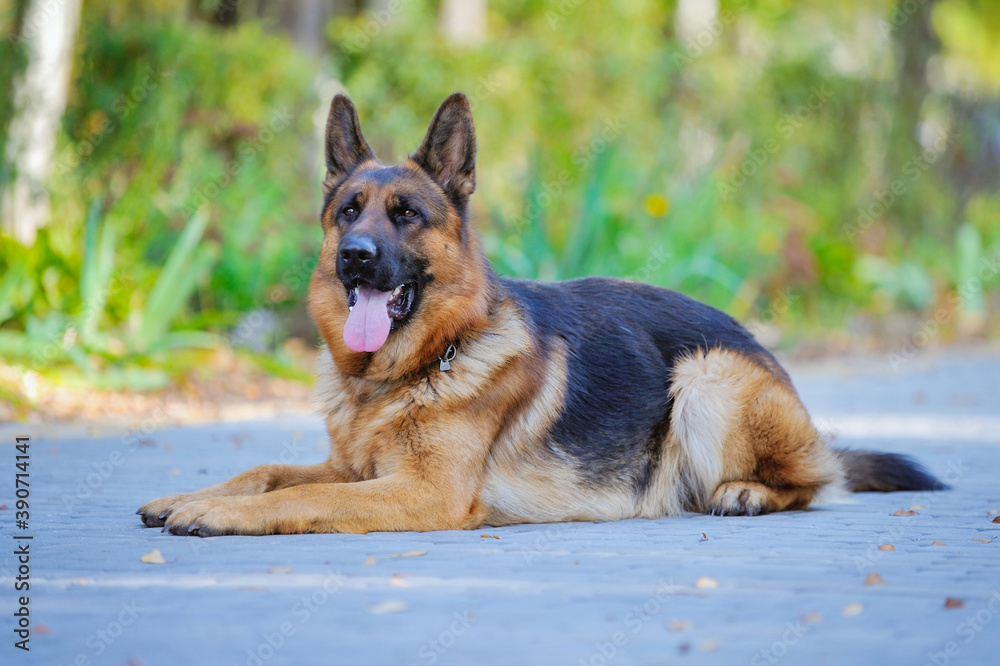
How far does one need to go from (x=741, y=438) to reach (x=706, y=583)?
1.82m

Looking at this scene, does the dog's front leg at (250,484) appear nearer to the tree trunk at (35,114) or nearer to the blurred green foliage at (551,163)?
the blurred green foliage at (551,163)

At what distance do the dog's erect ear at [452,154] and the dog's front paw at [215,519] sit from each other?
1765 millimetres

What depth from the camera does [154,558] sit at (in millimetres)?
3094

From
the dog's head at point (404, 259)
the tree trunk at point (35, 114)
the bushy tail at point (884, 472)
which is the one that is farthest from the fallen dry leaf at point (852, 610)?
the tree trunk at point (35, 114)

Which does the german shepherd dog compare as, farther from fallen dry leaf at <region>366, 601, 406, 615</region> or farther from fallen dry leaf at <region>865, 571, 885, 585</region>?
fallen dry leaf at <region>865, 571, 885, 585</region>

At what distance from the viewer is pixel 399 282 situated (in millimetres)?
4129

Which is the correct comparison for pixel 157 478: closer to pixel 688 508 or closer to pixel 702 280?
pixel 688 508

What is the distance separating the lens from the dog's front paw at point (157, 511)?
3830 mm

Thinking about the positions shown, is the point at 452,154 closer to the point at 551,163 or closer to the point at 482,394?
the point at 482,394

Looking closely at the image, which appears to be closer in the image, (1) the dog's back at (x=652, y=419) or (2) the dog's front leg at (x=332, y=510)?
(2) the dog's front leg at (x=332, y=510)

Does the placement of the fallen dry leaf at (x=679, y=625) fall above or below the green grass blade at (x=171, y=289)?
below

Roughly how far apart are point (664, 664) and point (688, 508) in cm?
248

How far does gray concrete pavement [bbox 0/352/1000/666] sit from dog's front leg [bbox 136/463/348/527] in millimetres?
121

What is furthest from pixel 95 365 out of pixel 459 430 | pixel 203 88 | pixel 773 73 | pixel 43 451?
pixel 773 73
